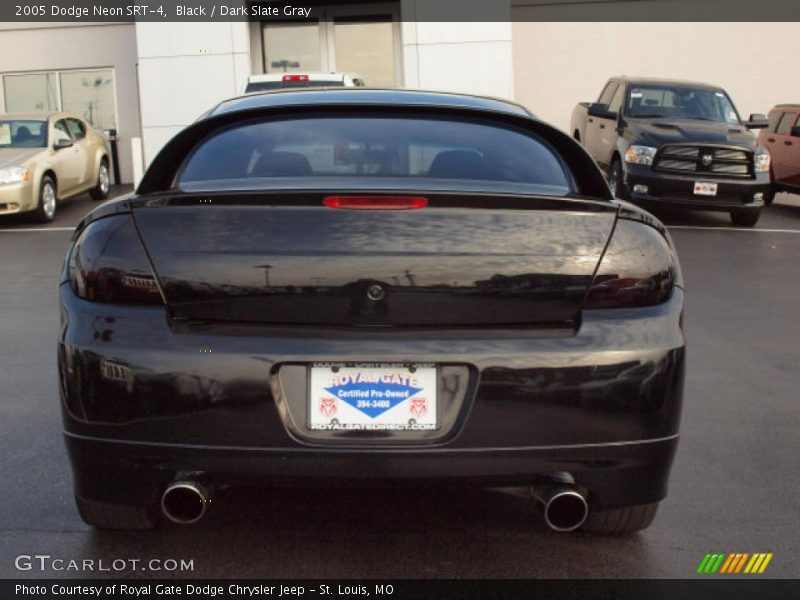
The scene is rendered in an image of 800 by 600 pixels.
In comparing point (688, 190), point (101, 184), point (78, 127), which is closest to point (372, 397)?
point (688, 190)

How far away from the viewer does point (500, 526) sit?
13.6ft

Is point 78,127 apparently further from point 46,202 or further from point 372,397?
point 372,397

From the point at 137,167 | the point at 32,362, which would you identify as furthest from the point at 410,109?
the point at 137,167

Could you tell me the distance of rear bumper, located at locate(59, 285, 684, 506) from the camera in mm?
3350

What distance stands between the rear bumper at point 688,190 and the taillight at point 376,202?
452 inches

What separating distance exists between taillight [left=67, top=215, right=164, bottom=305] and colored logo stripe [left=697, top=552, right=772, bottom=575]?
2.07 metres

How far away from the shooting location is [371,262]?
134 inches

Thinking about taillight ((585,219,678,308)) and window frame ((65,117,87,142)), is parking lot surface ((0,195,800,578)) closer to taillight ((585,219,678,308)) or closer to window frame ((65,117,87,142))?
taillight ((585,219,678,308))

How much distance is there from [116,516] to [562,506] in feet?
5.03

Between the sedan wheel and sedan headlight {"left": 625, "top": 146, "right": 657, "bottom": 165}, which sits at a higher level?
sedan headlight {"left": 625, "top": 146, "right": 657, "bottom": 165}

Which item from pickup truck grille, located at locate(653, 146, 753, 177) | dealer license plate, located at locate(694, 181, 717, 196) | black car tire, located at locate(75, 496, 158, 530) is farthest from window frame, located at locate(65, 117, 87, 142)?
black car tire, located at locate(75, 496, 158, 530)

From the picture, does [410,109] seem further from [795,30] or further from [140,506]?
[795,30]

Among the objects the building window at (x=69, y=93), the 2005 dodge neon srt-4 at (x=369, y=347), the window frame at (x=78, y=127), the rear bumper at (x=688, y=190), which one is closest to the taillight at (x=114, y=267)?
the 2005 dodge neon srt-4 at (x=369, y=347)

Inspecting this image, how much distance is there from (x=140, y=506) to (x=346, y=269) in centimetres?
101
